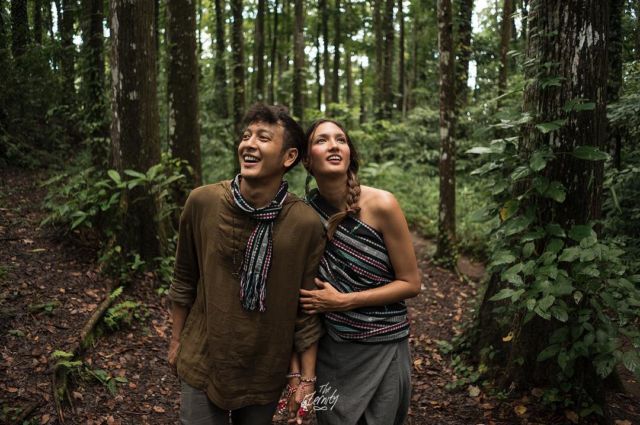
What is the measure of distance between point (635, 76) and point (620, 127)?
0.71m

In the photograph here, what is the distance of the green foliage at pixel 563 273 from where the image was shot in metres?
3.34

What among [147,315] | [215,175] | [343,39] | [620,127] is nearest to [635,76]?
[620,127]

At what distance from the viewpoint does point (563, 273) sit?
342 centimetres

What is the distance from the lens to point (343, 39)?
26.0 m


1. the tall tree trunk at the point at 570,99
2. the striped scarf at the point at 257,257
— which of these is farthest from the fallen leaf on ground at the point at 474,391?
the striped scarf at the point at 257,257

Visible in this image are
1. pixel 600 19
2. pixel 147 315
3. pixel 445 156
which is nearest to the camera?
pixel 600 19

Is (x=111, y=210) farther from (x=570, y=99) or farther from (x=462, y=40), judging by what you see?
(x=462, y=40)

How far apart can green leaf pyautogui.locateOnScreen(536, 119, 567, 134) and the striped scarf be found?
209 centimetres

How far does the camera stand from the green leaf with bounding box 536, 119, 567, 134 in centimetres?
341

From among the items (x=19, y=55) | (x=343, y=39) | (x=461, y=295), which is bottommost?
(x=461, y=295)

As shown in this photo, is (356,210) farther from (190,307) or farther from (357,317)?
(190,307)

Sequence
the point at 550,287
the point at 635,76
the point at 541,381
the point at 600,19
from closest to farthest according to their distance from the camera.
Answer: the point at 550,287 → the point at 600,19 → the point at 541,381 → the point at 635,76

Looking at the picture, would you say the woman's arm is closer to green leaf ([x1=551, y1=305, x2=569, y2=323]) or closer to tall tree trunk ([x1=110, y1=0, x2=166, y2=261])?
green leaf ([x1=551, y1=305, x2=569, y2=323])

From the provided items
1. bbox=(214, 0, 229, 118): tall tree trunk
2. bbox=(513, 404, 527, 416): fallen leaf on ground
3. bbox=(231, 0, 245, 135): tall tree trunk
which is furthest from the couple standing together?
bbox=(214, 0, 229, 118): tall tree trunk
